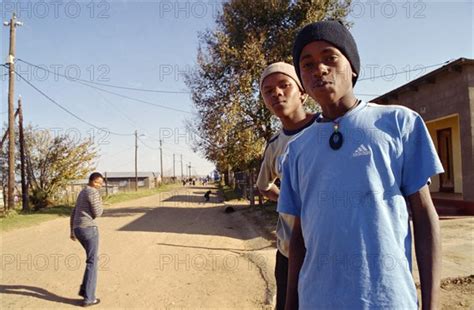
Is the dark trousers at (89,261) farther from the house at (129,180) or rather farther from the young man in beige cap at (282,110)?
the house at (129,180)

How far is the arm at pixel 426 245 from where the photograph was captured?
4.13 ft

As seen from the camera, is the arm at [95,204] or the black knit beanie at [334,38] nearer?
the black knit beanie at [334,38]

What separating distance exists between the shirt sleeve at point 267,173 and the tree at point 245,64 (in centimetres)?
1181

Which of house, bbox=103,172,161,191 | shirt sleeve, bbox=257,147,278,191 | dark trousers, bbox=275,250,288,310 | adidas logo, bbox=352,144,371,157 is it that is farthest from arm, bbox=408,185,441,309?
house, bbox=103,172,161,191

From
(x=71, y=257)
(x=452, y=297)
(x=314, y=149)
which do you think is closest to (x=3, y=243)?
(x=71, y=257)

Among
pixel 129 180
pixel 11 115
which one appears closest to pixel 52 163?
pixel 11 115

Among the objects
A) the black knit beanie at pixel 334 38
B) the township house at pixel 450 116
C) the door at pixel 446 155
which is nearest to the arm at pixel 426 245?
the black knit beanie at pixel 334 38

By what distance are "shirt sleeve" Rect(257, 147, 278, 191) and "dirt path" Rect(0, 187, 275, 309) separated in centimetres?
315

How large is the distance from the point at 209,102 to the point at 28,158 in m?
12.8

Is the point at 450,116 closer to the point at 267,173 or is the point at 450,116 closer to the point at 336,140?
the point at 267,173

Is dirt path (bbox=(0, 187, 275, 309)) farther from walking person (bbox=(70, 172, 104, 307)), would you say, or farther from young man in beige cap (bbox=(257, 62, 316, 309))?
young man in beige cap (bbox=(257, 62, 316, 309))

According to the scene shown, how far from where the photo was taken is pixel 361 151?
4.31ft

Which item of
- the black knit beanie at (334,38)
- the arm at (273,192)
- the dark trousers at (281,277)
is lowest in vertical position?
the dark trousers at (281,277)

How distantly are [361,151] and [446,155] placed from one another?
47.1ft
